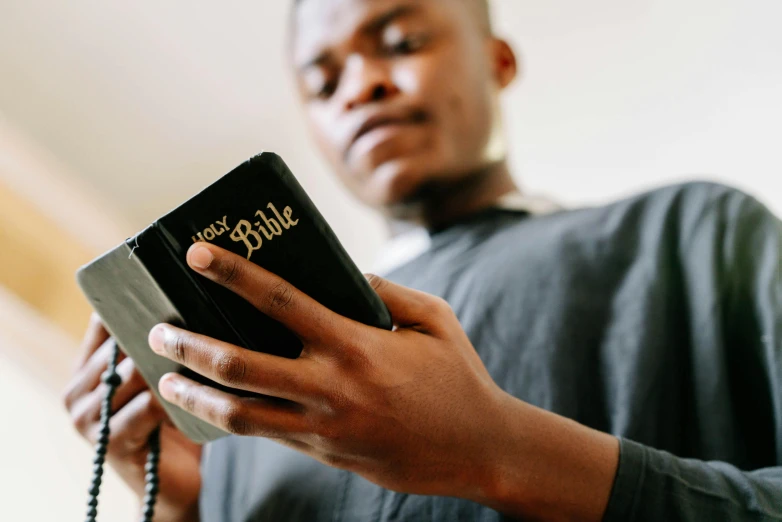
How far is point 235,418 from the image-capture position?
0.30m

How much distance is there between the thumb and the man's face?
0.44 meters

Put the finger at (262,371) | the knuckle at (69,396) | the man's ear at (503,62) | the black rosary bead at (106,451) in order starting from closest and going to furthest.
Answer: the finger at (262,371)
the black rosary bead at (106,451)
the knuckle at (69,396)
the man's ear at (503,62)

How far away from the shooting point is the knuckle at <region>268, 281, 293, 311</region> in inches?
11.5

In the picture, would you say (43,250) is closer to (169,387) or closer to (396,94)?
(396,94)

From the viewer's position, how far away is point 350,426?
0.97 ft

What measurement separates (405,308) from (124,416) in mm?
349

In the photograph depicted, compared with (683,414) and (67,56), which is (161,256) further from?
(67,56)

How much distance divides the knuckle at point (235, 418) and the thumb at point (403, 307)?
104 millimetres

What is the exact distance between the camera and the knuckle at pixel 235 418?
12.0 inches

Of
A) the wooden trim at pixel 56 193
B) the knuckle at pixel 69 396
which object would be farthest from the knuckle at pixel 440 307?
the wooden trim at pixel 56 193

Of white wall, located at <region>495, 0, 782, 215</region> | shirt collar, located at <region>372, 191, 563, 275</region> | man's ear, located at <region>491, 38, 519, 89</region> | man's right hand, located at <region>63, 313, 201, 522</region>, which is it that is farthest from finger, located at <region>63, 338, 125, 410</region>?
white wall, located at <region>495, 0, 782, 215</region>

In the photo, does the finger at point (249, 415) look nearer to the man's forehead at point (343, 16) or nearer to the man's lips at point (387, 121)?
the man's lips at point (387, 121)

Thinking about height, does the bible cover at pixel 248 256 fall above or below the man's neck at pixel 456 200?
above

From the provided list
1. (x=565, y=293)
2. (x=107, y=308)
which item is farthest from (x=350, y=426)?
(x=565, y=293)
